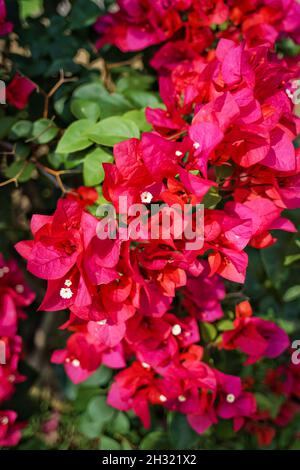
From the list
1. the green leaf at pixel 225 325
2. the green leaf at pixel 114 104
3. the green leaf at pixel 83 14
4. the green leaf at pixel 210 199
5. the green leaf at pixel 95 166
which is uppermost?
the green leaf at pixel 83 14

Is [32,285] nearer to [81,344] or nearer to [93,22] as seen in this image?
[81,344]

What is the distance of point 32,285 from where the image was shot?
129 centimetres

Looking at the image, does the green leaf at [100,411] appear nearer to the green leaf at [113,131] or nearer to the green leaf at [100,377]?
the green leaf at [100,377]

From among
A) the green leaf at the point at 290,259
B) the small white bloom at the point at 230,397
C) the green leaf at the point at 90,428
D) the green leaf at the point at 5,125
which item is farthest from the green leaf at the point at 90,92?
the green leaf at the point at 90,428

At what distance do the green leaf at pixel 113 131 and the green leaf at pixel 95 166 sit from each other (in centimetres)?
2

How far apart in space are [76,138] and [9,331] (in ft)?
1.08

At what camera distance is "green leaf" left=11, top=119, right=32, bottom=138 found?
83 cm

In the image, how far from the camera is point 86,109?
81 centimetres

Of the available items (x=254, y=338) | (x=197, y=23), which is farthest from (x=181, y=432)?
(x=197, y=23)

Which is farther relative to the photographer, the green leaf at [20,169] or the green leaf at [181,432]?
the green leaf at [181,432]

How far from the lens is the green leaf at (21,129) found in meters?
0.83
